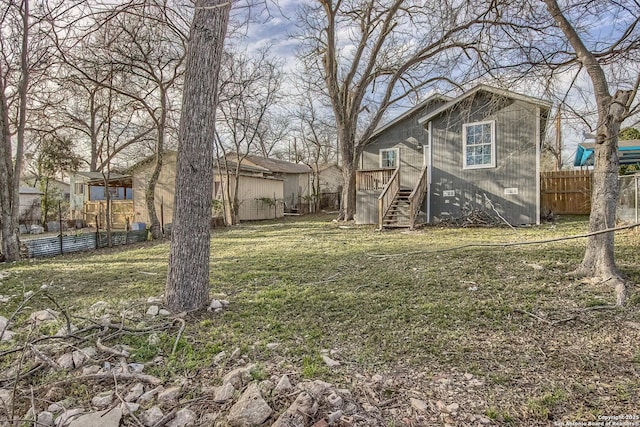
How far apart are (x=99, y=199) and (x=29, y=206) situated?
119 inches

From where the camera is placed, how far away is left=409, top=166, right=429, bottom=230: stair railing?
401 inches

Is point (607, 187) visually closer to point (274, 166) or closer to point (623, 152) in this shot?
point (623, 152)

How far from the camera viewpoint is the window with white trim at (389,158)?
1470 cm

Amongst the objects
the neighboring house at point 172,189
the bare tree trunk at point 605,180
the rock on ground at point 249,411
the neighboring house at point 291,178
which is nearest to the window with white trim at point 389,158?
the neighboring house at point 172,189

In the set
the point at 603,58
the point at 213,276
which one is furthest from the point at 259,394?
the point at 603,58

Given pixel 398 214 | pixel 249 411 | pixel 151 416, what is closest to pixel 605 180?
pixel 249 411

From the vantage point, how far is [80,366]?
2.56 m

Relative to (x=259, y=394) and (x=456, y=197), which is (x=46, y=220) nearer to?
(x=456, y=197)

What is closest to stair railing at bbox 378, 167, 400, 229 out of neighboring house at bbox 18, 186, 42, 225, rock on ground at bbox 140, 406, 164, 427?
rock on ground at bbox 140, 406, 164, 427

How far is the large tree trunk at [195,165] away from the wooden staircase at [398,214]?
756cm

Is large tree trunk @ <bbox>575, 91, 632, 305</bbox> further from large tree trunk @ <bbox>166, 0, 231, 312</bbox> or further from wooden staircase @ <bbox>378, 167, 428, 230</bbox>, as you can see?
wooden staircase @ <bbox>378, 167, 428, 230</bbox>

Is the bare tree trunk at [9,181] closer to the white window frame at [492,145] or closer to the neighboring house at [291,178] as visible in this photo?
the white window frame at [492,145]

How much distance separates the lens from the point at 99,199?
19156 millimetres

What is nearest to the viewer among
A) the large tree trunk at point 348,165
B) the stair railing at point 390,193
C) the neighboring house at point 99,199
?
the stair railing at point 390,193
